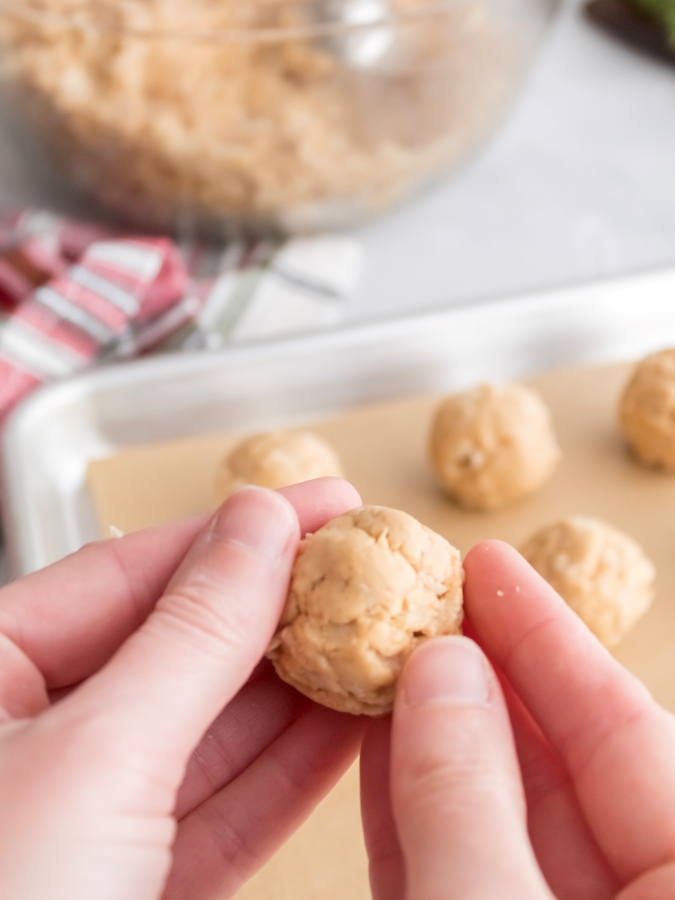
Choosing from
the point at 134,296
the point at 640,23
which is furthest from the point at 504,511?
the point at 640,23

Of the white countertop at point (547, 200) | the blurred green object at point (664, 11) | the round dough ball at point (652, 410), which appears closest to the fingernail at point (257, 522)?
the round dough ball at point (652, 410)

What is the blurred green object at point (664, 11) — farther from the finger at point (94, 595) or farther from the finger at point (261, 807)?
the finger at point (261, 807)

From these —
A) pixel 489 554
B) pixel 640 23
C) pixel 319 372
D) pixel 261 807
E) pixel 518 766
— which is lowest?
pixel 261 807

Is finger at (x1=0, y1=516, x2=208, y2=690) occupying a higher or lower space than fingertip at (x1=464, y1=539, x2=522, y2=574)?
lower

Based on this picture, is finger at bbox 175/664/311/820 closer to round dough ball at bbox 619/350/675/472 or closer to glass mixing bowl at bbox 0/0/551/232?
round dough ball at bbox 619/350/675/472

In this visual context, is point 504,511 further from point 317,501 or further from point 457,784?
point 457,784

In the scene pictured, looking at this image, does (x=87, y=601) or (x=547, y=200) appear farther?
(x=547, y=200)

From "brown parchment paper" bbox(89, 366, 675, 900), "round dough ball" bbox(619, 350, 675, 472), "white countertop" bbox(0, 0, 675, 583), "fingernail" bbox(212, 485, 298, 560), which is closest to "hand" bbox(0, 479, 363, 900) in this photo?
"fingernail" bbox(212, 485, 298, 560)

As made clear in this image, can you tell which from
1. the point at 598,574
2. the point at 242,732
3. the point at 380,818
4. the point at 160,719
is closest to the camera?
the point at 160,719
